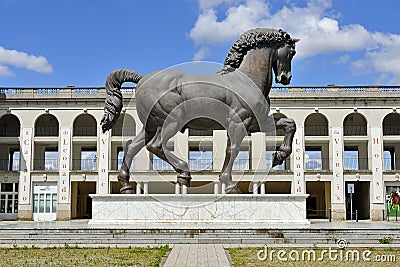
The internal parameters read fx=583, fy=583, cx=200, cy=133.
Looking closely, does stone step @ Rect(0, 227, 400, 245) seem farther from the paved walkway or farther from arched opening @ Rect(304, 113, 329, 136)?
arched opening @ Rect(304, 113, 329, 136)

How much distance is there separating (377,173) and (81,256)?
33.8m

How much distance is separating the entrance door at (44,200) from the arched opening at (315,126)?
62.9 ft

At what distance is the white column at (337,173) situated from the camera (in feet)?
134

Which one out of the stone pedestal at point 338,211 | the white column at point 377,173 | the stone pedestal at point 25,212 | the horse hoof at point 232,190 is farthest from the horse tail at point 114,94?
the white column at point 377,173

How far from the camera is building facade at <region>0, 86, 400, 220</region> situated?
4128 centimetres

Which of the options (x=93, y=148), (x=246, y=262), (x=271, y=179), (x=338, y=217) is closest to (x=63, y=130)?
(x=93, y=148)

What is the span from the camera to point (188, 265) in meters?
9.75

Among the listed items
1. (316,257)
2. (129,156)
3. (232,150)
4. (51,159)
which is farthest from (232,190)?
(51,159)

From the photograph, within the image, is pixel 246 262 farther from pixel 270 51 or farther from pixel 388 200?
pixel 388 200

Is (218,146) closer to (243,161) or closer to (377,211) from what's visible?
(243,161)

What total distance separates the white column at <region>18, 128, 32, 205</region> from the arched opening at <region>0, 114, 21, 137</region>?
9.01ft

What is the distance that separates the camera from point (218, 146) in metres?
41.8

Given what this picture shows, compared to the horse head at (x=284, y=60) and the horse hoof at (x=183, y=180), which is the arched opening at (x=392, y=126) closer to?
the horse head at (x=284, y=60)

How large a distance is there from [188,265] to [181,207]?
Result: 469cm
